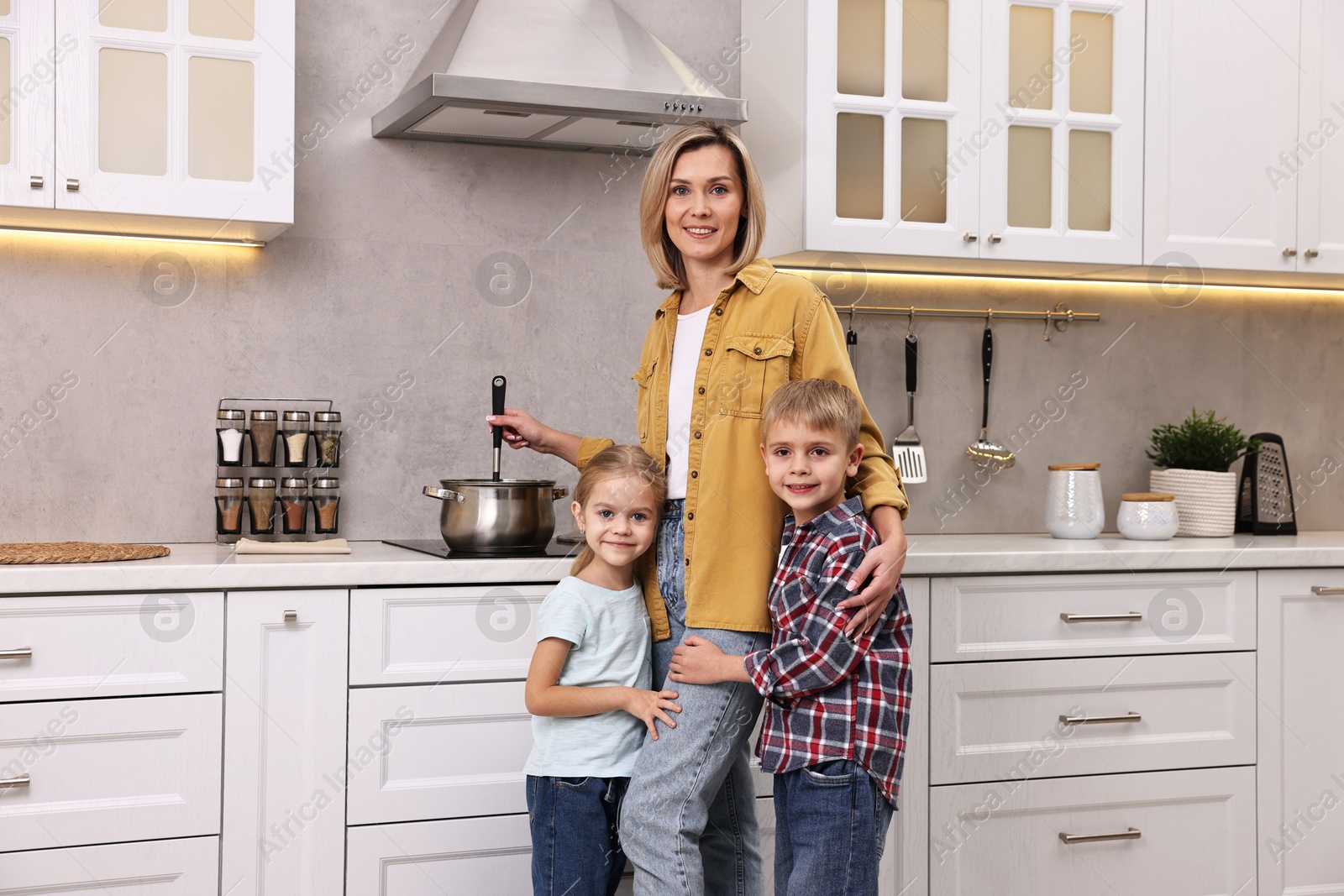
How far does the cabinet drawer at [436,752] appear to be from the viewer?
1.96 meters

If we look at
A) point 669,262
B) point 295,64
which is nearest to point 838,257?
point 669,262

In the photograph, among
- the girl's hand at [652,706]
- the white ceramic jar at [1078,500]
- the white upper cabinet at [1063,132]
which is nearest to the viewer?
the girl's hand at [652,706]

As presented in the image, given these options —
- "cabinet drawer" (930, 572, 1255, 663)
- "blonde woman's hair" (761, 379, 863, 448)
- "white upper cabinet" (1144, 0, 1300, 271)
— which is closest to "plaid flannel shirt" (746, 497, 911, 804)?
"blonde woman's hair" (761, 379, 863, 448)

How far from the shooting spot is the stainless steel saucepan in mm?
2055

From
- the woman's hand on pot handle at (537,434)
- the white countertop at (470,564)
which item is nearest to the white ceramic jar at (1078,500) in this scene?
the white countertop at (470,564)

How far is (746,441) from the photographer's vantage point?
5.20 ft

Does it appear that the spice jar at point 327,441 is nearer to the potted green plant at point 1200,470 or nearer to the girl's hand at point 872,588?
the girl's hand at point 872,588

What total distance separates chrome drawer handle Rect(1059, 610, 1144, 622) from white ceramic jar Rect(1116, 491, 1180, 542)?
0.36 metres

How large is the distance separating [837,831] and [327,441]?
137cm

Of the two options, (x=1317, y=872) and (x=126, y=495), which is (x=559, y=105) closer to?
(x=126, y=495)

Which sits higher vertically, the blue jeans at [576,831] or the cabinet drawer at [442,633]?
the cabinet drawer at [442,633]

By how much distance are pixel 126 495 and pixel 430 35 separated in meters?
1.14

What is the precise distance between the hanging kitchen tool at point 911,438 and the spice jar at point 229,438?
1.43m

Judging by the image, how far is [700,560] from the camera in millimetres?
1557
